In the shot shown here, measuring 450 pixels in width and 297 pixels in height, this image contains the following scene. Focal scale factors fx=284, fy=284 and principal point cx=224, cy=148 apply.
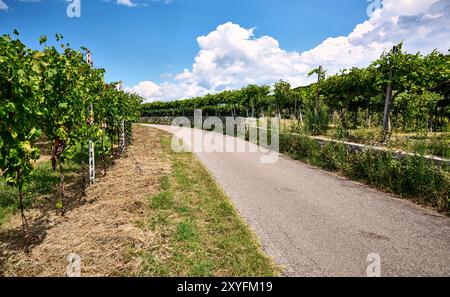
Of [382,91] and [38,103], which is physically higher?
[382,91]

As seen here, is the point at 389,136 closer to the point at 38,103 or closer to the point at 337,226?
the point at 337,226

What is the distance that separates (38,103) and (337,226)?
5.73 m

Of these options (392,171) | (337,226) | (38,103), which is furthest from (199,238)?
(392,171)

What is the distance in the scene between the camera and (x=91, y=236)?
4945 millimetres

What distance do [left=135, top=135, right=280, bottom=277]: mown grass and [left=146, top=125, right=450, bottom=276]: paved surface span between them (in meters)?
0.33

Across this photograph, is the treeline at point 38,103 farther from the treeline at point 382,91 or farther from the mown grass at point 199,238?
the treeline at point 382,91

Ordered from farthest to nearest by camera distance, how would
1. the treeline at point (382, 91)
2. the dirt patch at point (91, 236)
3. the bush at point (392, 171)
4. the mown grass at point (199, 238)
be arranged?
the treeline at point (382, 91), the bush at point (392, 171), the dirt patch at point (91, 236), the mown grass at point (199, 238)

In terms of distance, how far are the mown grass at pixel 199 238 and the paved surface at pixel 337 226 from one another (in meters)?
0.33

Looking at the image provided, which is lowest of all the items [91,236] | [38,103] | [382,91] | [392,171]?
[91,236]

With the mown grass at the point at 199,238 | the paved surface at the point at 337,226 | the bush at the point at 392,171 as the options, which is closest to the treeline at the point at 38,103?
the mown grass at the point at 199,238

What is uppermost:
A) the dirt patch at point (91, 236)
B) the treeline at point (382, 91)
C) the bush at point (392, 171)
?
the treeline at point (382, 91)

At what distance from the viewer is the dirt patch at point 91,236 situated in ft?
13.4

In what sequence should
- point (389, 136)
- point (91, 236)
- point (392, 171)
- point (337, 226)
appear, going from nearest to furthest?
point (91, 236), point (337, 226), point (392, 171), point (389, 136)
